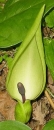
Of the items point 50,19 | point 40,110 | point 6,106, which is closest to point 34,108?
point 40,110

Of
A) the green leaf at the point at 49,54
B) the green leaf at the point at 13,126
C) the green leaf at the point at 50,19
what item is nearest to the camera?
→ the green leaf at the point at 13,126

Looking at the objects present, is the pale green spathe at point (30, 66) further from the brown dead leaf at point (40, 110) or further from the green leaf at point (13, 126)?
the brown dead leaf at point (40, 110)

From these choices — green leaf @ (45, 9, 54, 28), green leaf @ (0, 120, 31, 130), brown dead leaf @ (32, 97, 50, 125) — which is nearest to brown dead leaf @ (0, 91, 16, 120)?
brown dead leaf @ (32, 97, 50, 125)

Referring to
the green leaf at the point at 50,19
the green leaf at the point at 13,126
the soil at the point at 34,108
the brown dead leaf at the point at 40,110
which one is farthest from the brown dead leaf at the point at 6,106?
the green leaf at the point at 50,19

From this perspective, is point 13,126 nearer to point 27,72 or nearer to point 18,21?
point 27,72

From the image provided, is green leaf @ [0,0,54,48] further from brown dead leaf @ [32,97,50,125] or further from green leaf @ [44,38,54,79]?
brown dead leaf @ [32,97,50,125]

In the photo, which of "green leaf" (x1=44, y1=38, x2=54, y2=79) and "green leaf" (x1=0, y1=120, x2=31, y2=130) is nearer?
"green leaf" (x1=0, y1=120, x2=31, y2=130)

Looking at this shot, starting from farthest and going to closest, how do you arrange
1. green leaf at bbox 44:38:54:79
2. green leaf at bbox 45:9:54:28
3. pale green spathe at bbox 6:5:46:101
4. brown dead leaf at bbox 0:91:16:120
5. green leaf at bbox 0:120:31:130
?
brown dead leaf at bbox 0:91:16:120 → green leaf at bbox 45:9:54:28 → green leaf at bbox 44:38:54:79 → green leaf at bbox 0:120:31:130 → pale green spathe at bbox 6:5:46:101
